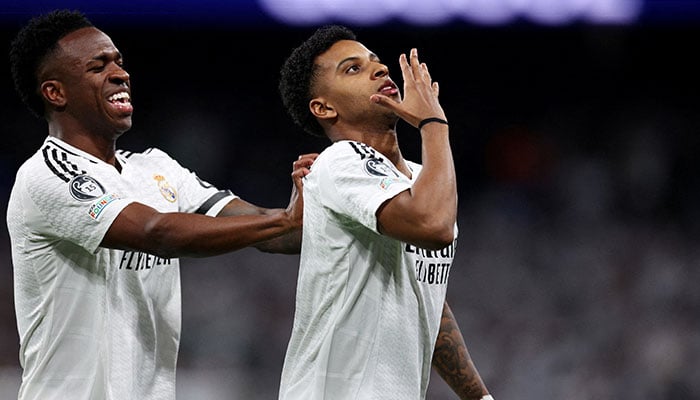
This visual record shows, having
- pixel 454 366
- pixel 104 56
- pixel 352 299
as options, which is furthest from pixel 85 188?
pixel 454 366

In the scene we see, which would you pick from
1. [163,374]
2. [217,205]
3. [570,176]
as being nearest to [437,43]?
[570,176]

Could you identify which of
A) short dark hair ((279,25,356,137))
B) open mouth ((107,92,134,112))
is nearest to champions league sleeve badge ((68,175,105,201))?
open mouth ((107,92,134,112))

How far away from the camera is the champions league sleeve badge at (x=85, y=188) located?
151 inches

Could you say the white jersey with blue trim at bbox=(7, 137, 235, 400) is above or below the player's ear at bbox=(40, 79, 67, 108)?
below

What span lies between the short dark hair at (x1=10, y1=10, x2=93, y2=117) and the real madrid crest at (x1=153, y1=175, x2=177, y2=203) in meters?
0.54

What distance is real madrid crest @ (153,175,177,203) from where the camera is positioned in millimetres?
4273

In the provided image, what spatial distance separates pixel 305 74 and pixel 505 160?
578 centimetres

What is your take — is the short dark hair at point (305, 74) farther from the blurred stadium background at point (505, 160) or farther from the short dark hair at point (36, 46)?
the blurred stadium background at point (505, 160)

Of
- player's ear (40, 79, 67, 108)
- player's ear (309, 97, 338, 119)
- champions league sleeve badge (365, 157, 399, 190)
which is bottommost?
champions league sleeve badge (365, 157, 399, 190)

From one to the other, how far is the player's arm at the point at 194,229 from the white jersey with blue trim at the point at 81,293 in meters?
0.06

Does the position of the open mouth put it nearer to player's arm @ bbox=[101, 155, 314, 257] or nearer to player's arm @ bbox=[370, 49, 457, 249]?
player's arm @ bbox=[101, 155, 314, 257]

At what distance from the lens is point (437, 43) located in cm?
965

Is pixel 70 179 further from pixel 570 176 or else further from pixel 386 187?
pixel 570 176

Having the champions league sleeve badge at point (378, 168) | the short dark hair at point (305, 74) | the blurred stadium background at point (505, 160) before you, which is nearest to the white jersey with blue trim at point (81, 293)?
the short dark hair at point (305, 74)
